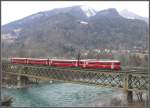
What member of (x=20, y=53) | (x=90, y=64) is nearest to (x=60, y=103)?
(x=90, y=64)

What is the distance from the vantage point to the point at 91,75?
5044 cm

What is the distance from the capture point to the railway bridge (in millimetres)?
41656

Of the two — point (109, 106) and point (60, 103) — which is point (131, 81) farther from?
point (60, 103)

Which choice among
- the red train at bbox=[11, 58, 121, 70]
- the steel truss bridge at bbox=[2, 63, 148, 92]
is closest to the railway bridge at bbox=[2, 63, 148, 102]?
the steel truss bridge at bbox=[2, 63, 148, 92]

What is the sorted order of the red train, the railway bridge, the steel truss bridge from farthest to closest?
the red train, the steel truss bridge, the railway bridge

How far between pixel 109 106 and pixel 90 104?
445cm

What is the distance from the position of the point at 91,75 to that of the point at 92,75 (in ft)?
3.16

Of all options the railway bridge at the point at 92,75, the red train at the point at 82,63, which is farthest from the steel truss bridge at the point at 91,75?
the red train at the point at 82,63

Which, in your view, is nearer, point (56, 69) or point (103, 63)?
point (103, 63)

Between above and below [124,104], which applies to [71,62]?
above

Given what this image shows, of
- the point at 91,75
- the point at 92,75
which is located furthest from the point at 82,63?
the point at 91,75

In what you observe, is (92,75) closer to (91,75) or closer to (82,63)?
(91,75)

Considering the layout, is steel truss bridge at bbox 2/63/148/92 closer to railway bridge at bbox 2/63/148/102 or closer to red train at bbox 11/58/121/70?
railway bridge at bbox 2/63/148/102

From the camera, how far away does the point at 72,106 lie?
1656 inches
